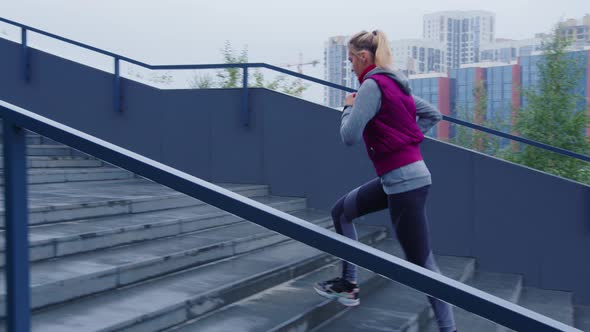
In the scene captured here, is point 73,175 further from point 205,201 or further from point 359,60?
point 205,201

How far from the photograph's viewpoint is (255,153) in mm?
7285

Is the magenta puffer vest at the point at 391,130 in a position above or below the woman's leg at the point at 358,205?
above

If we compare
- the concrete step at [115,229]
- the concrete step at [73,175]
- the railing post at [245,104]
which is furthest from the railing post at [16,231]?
the railing post at [245,104]

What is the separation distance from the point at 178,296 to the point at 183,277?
48 centimetres

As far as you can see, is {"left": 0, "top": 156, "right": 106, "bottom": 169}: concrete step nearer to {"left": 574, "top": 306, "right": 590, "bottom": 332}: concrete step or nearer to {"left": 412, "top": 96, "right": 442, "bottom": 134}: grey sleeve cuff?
{"left": 412, "top": 96, "right": 442, "bottom": 134}: grey sleeve cuff

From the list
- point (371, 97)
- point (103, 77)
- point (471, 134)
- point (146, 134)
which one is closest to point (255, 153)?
point (146, 134)

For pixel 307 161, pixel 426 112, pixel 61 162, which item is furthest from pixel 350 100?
pixel 61 162

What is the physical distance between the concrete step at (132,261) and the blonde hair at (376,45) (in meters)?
1.83

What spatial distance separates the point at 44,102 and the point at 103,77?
1058mm

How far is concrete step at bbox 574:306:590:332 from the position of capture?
5043 mm

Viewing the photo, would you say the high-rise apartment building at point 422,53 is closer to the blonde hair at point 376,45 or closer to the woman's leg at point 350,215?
the woman's leg at point 350,215

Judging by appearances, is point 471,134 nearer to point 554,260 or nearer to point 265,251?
point 554,260

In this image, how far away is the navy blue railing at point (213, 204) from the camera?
1.30 meters

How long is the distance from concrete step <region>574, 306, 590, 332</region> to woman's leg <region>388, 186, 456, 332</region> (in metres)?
2.65
